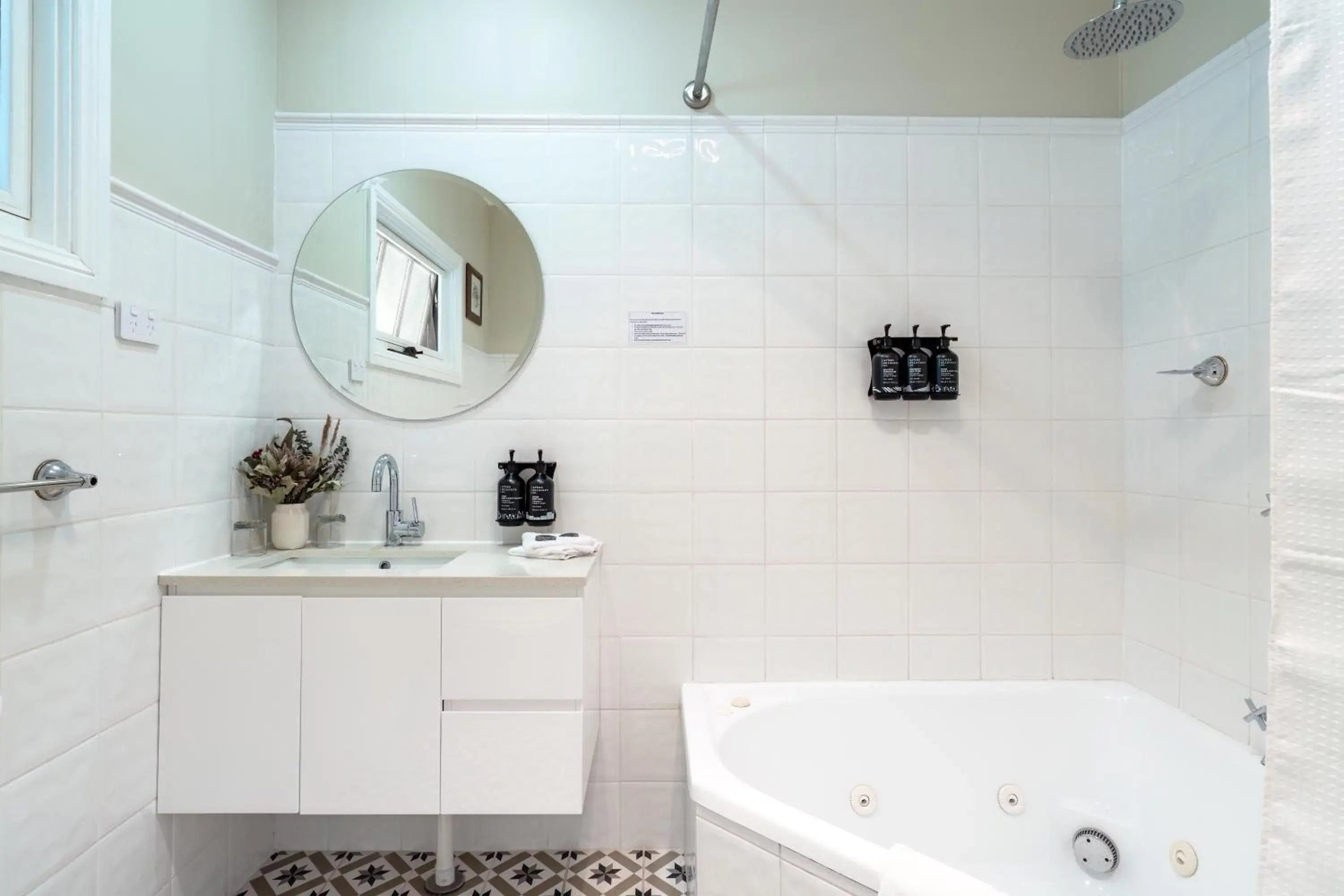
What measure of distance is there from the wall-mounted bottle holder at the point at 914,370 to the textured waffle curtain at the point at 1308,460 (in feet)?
4.25

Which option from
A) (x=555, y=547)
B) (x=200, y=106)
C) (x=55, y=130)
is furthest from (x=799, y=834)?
(x=200, y=106)

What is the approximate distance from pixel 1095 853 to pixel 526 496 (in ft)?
5.78

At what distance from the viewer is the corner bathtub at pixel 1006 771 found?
150cm

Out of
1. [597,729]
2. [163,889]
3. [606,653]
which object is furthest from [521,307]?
[163,889]

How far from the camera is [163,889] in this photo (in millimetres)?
1491

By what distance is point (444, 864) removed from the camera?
1.71 m

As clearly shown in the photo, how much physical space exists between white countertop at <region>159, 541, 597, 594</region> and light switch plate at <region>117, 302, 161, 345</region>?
53cm

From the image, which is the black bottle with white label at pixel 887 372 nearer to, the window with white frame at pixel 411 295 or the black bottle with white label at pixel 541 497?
the black bottle with white label at pixel 541 497

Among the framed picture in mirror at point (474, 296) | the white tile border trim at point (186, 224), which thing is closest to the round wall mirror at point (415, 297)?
the framed picture in mirror at point (474, 296)

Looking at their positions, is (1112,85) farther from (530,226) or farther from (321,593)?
(321,593)

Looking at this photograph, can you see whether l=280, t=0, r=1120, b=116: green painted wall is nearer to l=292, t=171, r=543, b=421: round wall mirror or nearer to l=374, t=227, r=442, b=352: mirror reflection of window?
l=292, t=171, r=543, b=421: round wall mirror

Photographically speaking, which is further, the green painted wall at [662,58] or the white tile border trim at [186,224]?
the green painted wall at [662,58]

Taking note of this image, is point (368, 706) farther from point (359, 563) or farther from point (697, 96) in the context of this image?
point (697, 96)

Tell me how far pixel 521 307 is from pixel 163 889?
1.67m
